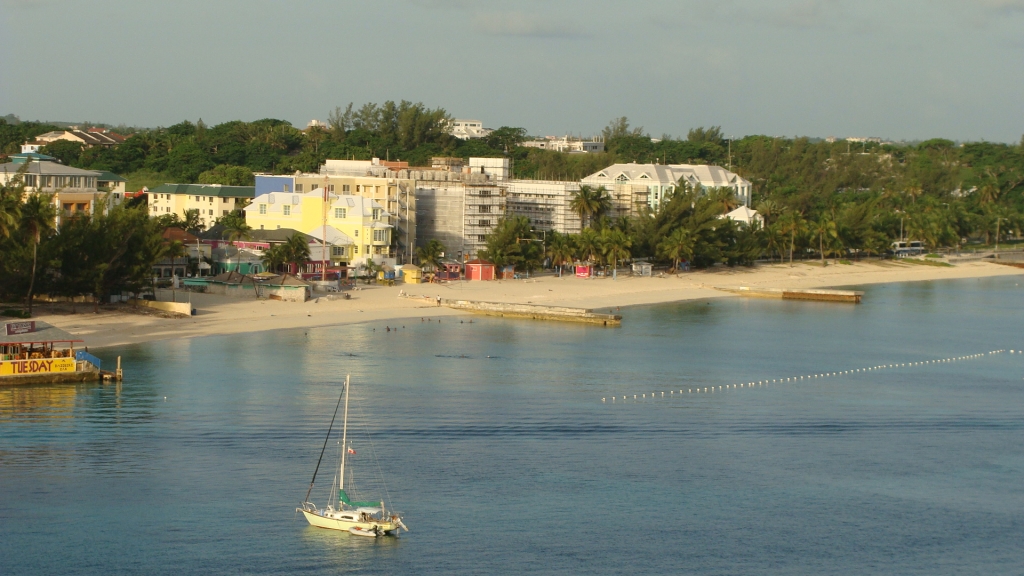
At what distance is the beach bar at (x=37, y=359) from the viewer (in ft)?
134

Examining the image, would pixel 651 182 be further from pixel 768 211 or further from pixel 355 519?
pixel 355 519

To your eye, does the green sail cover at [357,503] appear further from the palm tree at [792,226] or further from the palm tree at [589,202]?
the palm tree at [792,226]

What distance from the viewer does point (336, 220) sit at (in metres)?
76.1

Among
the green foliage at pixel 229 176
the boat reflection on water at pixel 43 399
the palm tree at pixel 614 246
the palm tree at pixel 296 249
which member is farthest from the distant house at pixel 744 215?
the boat reflection on water at pixel 43 399

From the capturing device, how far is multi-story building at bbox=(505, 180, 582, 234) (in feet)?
317

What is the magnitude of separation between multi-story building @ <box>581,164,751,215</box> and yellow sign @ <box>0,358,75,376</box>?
203 feet

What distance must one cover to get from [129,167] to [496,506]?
9938 cm

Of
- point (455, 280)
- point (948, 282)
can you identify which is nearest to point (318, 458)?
point (455, 280)

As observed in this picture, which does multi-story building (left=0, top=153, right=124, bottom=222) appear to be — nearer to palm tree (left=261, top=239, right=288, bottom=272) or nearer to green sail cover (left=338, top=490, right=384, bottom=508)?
palm tree (left=261, top=239, right=288, bottom=272)

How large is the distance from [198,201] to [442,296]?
32.1 metres

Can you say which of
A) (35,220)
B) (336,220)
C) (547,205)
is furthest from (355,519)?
(547,205)

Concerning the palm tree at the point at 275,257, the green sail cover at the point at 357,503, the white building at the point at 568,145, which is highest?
the white building at the point at 568,145

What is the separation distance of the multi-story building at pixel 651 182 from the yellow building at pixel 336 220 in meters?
28.8

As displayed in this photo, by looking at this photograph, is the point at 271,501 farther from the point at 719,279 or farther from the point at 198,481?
the point at 719,279
